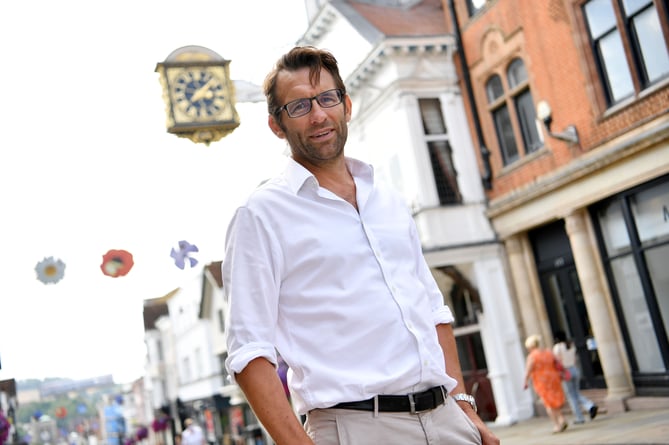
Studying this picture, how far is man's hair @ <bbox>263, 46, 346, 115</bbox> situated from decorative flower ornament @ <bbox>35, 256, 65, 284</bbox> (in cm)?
943

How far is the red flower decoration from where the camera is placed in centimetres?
1084

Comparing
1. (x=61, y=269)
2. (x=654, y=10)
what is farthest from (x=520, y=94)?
(x=61, y=269)

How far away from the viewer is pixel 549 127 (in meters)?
14.8

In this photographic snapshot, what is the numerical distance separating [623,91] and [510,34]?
130 inches

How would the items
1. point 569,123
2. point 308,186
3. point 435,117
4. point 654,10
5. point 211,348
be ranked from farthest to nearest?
point 211,348, point 435,117, point 569,123, point 654,10, point 308,186

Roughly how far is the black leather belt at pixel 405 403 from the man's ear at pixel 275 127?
0.82m

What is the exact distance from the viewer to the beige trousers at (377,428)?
2.06 metres

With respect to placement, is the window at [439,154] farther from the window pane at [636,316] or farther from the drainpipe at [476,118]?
the window pane at [636,316]

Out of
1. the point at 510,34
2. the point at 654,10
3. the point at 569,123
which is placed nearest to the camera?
the point at 654,10

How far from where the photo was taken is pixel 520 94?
16000 millimetres

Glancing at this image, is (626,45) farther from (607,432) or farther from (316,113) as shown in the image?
(316,113)

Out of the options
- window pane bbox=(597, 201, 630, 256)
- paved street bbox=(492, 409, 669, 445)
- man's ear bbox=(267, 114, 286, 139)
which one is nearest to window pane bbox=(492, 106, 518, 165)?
window pane bbox=(597, 201, 630, 256)

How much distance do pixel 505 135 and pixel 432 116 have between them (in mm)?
1746

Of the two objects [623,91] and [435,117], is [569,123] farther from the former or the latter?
[435,117]
